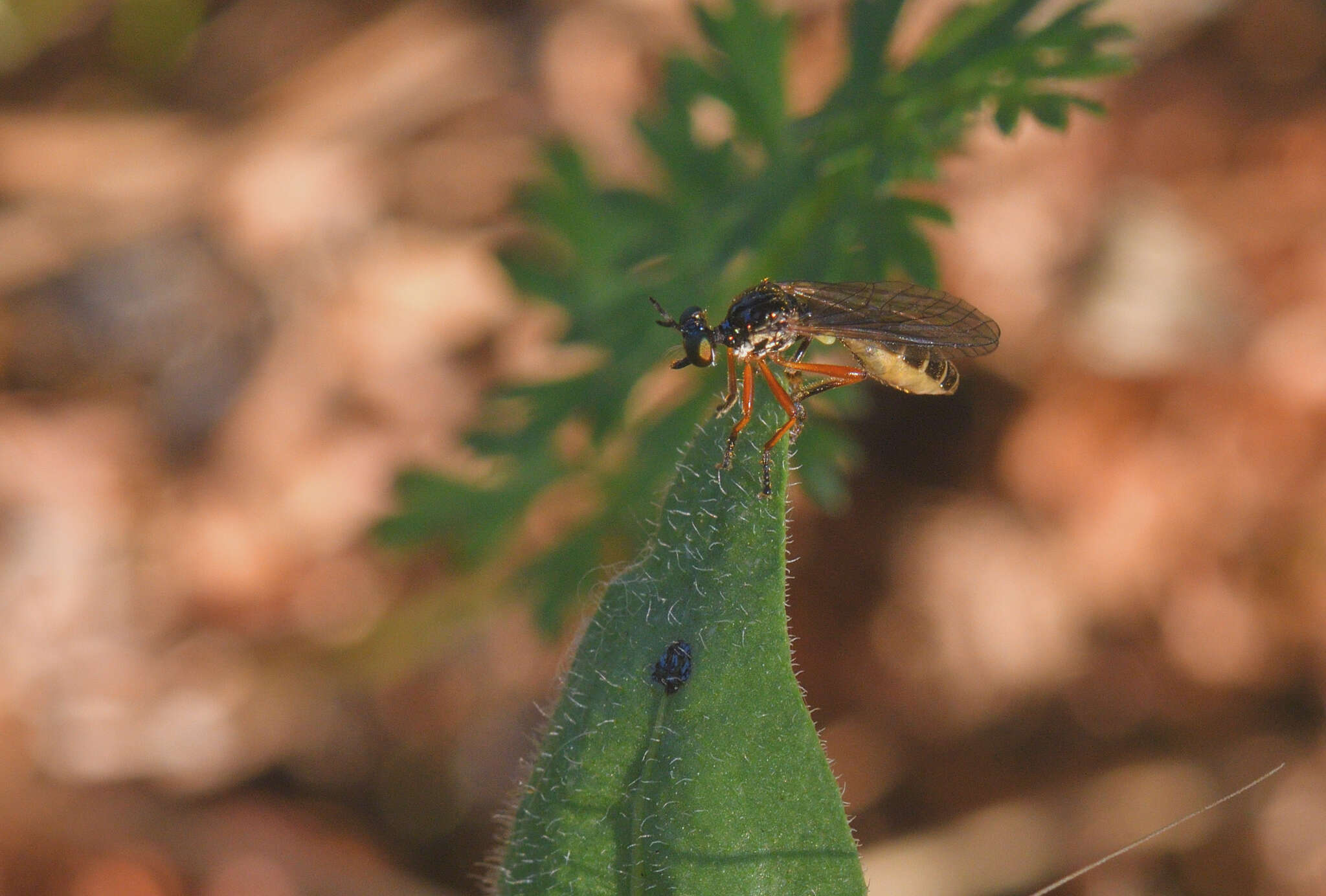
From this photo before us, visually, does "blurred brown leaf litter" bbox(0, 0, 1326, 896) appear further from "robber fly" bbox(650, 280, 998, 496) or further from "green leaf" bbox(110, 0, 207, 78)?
"robber fly" bbox(650, 280, 998, 496)

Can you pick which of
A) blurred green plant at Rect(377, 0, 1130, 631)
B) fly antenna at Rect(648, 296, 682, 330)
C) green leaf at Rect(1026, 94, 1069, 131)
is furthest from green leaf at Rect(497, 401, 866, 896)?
green leaf at Rect(1026, 94, 1069, 131)

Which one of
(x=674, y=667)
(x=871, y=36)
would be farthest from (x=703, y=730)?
(x=871, y=36)

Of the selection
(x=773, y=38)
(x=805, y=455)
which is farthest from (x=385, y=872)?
(x=773, y=38)

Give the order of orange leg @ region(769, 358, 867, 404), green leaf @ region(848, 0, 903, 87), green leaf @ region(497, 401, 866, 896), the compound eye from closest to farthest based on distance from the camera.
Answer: green leaf @ region(497, 401, 866, 896) → orange leg @ region(769, 358, 867, 404) → the compound eye → green leaf @ region(848, 0, 903, 87)

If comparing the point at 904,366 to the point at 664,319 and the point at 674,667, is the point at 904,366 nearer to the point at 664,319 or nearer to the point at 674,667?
the point at 664,319

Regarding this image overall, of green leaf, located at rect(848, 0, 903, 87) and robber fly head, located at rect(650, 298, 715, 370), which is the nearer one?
robber fly head, located at rect(650, 298, 715, 370)
